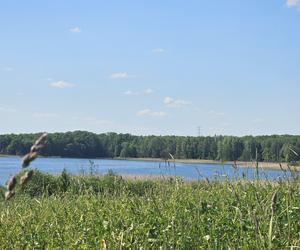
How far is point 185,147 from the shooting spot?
2036 centimetres

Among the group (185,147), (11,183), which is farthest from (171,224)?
(185,147)

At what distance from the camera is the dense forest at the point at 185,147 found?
2.92m

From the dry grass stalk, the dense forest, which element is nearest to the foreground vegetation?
the dense forest

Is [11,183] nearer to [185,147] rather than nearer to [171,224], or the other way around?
[171,224]

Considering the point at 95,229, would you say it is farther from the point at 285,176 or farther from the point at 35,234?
the point at 285,176

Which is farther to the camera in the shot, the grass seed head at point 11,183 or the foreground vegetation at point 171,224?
the foreground vegetation at point 171,224

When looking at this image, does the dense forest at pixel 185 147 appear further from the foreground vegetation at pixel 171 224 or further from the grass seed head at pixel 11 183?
the foreground vegetation at pixel 171 224

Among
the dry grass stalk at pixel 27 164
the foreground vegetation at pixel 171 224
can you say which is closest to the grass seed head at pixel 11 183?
the dry grass stalk at pixel 27 164

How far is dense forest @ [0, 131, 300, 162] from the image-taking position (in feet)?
9.57

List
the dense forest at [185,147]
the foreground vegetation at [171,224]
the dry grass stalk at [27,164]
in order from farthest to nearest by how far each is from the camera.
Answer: the foreground vegetation at [171,224]
the dense forest at [185,147]
the dry grass stalk at [27,164]

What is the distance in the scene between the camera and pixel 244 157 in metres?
8.13

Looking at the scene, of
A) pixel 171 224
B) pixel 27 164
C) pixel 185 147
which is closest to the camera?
pixel 27 164

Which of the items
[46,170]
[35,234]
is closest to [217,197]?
[35,234]

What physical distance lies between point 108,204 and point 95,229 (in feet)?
6.28
